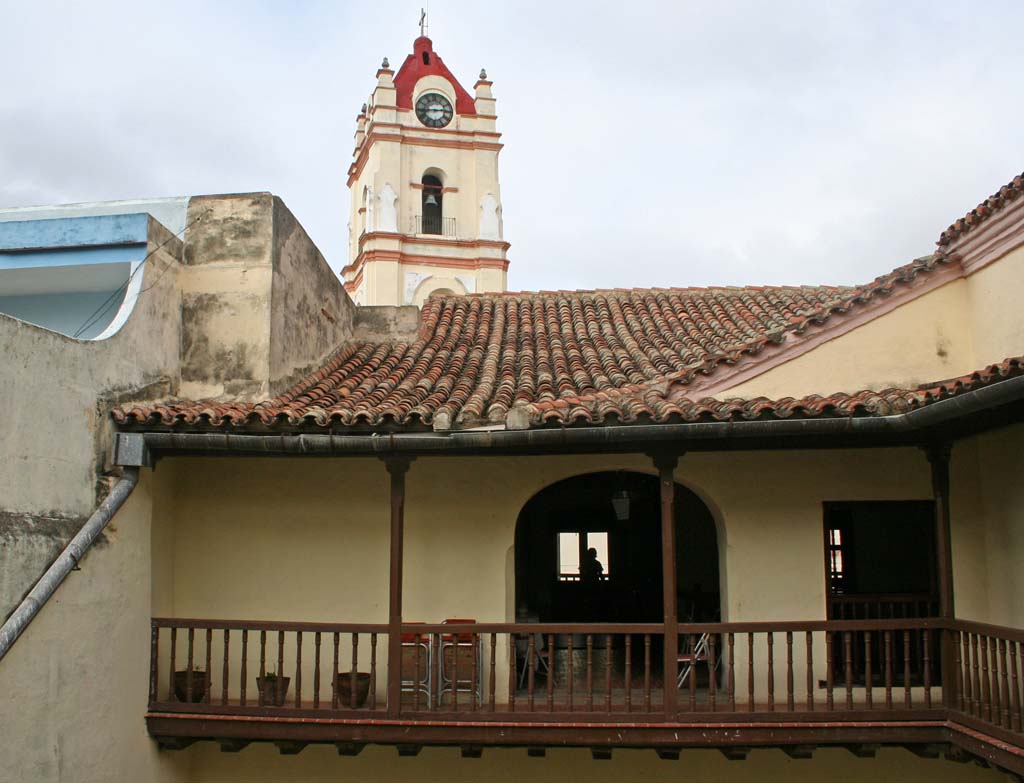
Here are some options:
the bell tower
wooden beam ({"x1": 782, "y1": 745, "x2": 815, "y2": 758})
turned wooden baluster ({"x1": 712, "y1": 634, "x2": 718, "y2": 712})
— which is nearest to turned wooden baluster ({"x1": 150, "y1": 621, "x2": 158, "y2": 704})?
turned wooden baluster ({"x1": 712, "y1": 634, "x2": 718, "y2": 712})

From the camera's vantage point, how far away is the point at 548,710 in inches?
328

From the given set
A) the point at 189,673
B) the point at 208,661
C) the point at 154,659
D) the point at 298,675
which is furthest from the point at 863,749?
the point at 154,659

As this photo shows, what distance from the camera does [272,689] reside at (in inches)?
357

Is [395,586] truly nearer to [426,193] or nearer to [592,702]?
[592,702]

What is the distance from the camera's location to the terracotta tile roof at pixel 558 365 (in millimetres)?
7984

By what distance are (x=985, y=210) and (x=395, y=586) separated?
614 cm

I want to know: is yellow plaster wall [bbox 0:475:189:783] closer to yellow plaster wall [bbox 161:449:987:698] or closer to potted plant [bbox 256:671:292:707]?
yellow plaster wall [bbox 161:449:987:698]


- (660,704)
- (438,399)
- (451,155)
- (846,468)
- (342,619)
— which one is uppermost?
(451,155)

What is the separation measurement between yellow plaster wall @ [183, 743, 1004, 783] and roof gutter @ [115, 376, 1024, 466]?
9.72 feet

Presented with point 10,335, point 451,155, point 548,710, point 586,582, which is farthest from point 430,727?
point 451,155

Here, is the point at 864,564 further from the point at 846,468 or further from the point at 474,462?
the point at 474,462

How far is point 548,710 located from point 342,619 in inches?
96.1

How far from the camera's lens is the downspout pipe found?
7.02 metres

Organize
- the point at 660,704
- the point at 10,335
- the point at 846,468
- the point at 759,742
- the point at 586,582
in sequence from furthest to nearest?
the point at 586,582 < the point at 846,468 < the point at 660,704 < the point at 759,742 < the point at 10,335
